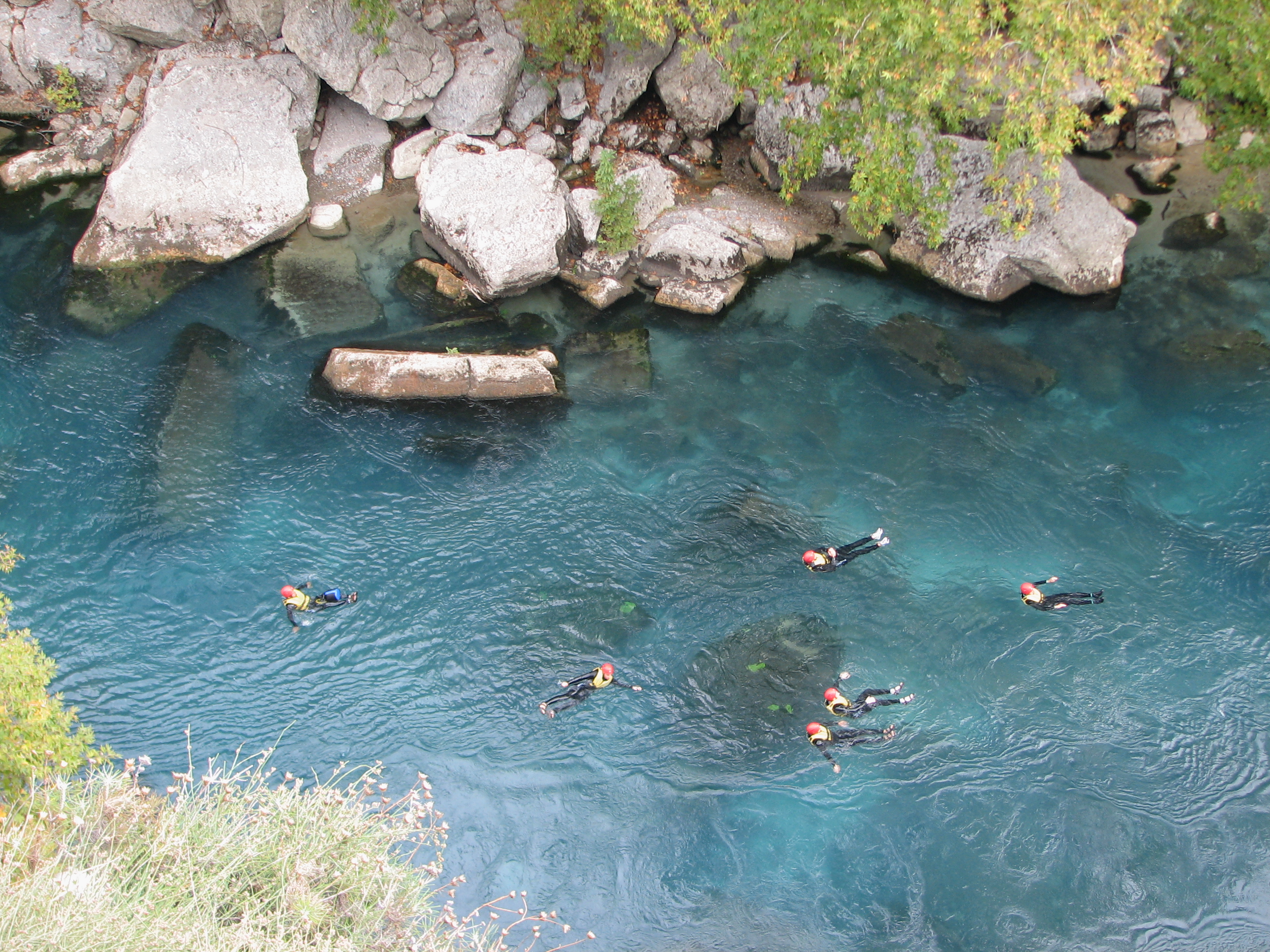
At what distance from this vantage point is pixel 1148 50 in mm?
14953

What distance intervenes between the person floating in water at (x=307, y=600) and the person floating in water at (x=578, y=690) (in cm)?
408

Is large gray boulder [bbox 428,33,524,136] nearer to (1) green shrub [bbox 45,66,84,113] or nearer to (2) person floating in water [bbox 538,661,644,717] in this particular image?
(1) green shrub [bbox 45,66,84,113]

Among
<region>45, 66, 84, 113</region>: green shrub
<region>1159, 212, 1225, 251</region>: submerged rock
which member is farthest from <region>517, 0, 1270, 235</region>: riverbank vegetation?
<region>45, 66, 84, 113</region>: green shrub

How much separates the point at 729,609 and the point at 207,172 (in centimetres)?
1666

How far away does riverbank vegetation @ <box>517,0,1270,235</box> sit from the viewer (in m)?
14.8

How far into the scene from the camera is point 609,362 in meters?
20.6

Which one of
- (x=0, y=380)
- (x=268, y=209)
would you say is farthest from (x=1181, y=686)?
(x=0, y=380)

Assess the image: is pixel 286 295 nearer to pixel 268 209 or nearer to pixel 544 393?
pixel 268 209

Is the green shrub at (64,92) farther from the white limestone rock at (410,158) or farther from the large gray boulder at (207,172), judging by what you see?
the white limestone rock at (410,158)

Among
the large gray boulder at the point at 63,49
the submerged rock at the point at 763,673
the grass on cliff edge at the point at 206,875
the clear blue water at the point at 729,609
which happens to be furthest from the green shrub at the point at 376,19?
the grass on cliff edge at the point at 206,875

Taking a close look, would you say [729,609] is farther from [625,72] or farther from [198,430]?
[625,72]

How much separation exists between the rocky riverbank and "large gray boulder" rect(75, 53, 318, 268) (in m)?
0.05

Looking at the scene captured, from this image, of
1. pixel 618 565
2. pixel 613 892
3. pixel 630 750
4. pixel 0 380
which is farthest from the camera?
pixel 0 380

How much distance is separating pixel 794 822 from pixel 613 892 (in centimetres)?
294
